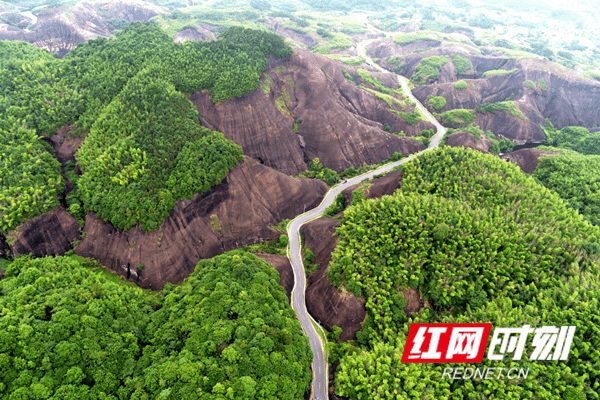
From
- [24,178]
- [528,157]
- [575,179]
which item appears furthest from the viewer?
[528,157]

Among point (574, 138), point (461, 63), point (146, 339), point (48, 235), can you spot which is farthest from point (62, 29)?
point (574, 138)

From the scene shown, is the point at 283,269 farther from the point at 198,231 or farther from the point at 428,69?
the point at 428,69

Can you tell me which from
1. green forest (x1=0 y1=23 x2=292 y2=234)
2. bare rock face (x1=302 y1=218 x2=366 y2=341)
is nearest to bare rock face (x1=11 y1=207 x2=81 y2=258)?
green forest (x1=0 y1=23 x2=292 y2=234)

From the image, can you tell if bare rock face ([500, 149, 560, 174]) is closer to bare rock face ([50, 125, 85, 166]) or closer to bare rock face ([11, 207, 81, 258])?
bare rock face ([11, 207, 81, 258])

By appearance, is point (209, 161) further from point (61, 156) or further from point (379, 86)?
point (379, 86)

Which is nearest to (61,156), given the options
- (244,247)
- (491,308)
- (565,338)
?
(244,247)

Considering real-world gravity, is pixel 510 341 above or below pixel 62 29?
below

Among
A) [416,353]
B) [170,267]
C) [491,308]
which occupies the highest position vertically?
[491,308]
